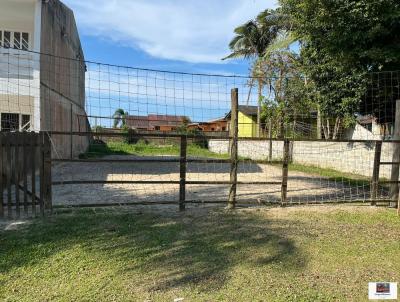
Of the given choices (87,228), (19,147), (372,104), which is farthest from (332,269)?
(372,104)

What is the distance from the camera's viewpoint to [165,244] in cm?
547

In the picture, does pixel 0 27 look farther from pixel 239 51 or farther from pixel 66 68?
pixel 239 51

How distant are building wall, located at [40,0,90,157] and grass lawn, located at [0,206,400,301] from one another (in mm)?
6085

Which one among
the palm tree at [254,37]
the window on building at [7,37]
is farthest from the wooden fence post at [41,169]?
the palm tree at [254,37]

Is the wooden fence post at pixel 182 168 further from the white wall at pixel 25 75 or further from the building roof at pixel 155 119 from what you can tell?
the white wall at pixel 25 75

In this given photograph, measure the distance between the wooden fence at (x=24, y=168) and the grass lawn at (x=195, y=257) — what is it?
0.50 m

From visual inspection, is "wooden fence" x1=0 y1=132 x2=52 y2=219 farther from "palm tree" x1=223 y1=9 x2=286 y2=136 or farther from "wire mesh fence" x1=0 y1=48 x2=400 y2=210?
"palm tree" x1=223 y1=9 x2=286 y2=136

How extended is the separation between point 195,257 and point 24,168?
336cm

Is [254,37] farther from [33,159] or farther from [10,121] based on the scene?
[33,159]

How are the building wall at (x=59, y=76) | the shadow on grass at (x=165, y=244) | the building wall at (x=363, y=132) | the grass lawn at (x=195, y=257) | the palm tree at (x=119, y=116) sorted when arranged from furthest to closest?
the building wall at (x=363, y=132)
the building wall at (x=59, y=76)
the palm tree at (x=119, y=116)
the shadow on grass at (x=165, y=244)
the grass lawn at (x=195, y=257)

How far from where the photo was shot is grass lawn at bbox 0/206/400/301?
164 inches

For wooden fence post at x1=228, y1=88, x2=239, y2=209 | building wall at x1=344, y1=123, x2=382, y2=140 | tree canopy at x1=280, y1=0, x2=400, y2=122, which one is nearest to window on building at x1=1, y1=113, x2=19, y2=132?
wooden fence post at x1=228, y1=88, x2=239, y2=209

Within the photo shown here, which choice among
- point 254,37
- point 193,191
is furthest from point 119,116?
point 254,37

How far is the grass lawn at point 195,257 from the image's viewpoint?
4.16 metres
